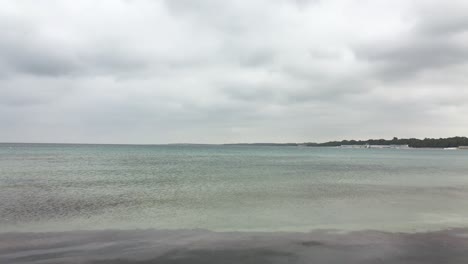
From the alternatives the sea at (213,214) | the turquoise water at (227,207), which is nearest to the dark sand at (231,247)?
the sea at (213,214)

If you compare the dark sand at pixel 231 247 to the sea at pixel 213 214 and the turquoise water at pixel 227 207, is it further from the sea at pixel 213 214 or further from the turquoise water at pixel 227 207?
the turquoise water at pixel 227 207

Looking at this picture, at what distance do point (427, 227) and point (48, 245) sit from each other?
13.4 m

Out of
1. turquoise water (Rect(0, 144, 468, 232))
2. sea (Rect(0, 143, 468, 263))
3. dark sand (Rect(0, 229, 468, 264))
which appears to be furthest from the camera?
turquoise water (Rect(0, 144, 468, 232))

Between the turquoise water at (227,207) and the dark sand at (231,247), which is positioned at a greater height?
the dark sand at (231,247)

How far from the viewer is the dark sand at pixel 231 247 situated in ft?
30.1

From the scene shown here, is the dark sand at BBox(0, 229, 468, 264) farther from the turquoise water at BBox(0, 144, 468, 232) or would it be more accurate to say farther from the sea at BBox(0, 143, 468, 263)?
the turquoise water at BBox(0, 144, 468, 232)

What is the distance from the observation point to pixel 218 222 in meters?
14.4

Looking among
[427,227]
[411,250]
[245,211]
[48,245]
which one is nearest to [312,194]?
[245,211]

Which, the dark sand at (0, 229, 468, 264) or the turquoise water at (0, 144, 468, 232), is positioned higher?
the dark sand at (0, 229, 468, 264)

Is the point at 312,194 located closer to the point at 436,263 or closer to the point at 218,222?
the point at 218,222

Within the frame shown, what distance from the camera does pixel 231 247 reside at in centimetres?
1036

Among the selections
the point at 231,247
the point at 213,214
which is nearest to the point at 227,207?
the point at 213,214

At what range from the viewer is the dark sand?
916cm

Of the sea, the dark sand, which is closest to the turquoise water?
the sea
